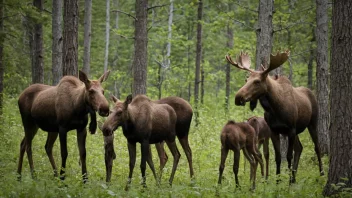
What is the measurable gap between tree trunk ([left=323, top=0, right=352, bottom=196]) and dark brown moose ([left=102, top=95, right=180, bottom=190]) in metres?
3.87

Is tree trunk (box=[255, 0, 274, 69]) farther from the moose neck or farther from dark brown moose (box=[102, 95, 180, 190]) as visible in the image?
dark brown moose (box=[102, 95, 180, 190])

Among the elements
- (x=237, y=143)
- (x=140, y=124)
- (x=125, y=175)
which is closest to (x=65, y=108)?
(x=140, y=124)

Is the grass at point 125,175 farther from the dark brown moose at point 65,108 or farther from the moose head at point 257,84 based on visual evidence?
the moose head at point 257,84

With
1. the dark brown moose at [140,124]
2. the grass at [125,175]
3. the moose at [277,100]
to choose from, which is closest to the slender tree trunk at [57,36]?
the grass at [125,175]

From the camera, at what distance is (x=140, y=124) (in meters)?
9.67

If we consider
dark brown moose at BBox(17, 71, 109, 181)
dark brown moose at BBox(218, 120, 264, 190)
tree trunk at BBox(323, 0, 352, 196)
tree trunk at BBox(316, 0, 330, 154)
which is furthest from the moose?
dark brown moose at BBox(17, 71, 109, 181)

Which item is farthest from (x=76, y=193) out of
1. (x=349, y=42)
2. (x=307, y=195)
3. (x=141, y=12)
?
(x=141, y=12)

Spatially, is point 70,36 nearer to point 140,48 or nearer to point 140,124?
point 140,48

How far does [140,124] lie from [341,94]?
416cm

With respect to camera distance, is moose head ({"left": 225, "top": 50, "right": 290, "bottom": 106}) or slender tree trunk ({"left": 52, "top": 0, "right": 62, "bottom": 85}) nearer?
moose head ({"left": 225, "top": 50, "right": 290, "bottom": 106})

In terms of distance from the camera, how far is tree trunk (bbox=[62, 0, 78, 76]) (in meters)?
12.3

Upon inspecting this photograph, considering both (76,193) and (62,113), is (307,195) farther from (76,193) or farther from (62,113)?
(62,113)

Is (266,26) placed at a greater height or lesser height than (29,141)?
greater

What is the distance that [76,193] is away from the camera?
775cm
